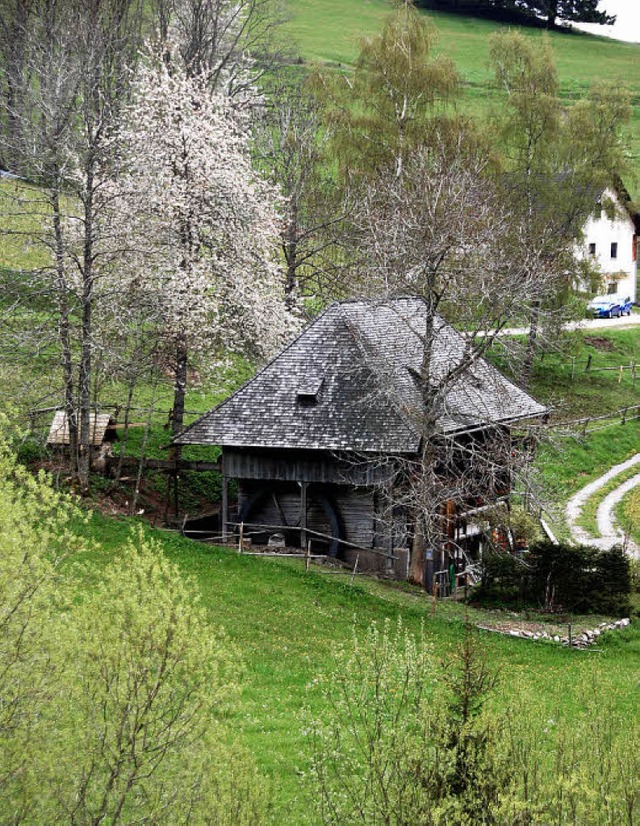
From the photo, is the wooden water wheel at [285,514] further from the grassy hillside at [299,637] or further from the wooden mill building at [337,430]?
the grassy hillside at [299,637]

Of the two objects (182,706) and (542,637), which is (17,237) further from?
(182,706)

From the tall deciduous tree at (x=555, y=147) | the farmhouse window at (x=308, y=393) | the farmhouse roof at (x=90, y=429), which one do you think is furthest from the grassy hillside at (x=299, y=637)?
the tall deciduous tree at (x=555, y=147)

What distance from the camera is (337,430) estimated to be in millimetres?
27875

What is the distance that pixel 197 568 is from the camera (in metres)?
26.5

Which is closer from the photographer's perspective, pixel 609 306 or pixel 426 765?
pixel 426 765

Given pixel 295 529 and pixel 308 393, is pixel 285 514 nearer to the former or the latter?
pixel 295 529

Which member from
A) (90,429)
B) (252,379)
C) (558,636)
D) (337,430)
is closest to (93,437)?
(90,429)

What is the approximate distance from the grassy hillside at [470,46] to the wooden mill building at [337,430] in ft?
185

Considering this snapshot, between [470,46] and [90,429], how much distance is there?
249 feet

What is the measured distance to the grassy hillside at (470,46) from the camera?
89625mm

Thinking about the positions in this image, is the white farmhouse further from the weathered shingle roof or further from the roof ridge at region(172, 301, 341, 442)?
the roof ridge at region(172, 301, 341, 442)

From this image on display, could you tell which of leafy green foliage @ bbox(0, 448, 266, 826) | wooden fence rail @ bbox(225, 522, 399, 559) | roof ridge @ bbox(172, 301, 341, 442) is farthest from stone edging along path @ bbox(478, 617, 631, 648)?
leafy green foliage @ bbox(0, 448, 266, 826)

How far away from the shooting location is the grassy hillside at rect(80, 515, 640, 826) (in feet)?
63.7

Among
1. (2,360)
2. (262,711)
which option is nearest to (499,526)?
(262,711)
